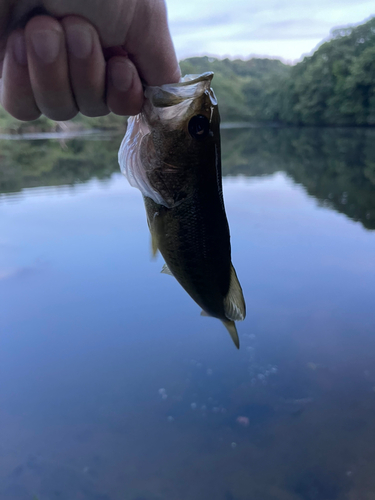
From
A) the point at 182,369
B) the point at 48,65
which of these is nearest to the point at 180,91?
the point at 48,65

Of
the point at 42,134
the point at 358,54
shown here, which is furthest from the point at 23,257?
the point at 358,54

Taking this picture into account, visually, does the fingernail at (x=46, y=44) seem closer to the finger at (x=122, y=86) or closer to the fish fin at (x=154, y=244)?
the finger at (x=122, y=86)

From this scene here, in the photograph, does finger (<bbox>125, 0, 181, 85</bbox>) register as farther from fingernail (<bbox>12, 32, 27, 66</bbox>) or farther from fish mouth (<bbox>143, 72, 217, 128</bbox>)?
fingernail (<bbox>12, 32, 27, 66</bbox>)

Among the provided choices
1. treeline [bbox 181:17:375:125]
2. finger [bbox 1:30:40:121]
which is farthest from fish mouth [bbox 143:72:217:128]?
treeline [bbox 181:17:375:125]

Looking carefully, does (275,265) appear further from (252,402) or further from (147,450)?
(147,450)

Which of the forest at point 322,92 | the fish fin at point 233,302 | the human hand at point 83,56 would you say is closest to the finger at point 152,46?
the human hand at point 83,56

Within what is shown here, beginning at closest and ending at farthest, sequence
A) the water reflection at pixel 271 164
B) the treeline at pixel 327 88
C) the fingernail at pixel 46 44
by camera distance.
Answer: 1. the fingernail at pixel 46 44
2. the water reflection at pixel 271 164
3. the treeline at pixel 327 88
